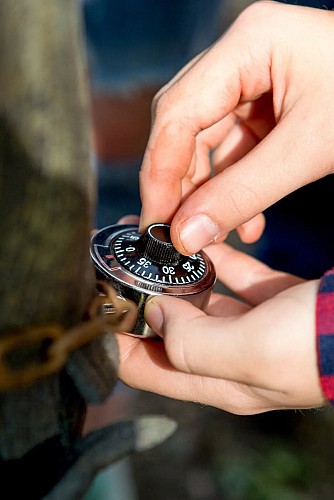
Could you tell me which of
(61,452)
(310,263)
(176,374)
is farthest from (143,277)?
(310,263)

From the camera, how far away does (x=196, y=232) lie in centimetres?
136

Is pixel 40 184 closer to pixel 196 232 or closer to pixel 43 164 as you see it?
pixel 43 164

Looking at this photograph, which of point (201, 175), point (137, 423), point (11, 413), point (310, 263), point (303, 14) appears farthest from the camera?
point (310, 263)

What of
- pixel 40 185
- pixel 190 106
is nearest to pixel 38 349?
pixel 40 185

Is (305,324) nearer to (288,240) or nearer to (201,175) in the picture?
(201,175)

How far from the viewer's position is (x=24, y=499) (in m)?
0.87

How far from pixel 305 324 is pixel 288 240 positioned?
131 cm

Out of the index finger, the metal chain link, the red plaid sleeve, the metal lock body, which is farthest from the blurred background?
the metal chain link

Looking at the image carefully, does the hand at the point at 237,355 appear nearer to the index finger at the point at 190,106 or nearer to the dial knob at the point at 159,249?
the dial knob at the point at 159,249

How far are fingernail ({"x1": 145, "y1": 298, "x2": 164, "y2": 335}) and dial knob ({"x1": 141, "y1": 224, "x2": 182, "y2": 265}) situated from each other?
0.13 meters

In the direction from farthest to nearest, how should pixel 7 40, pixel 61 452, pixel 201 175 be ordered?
pixel 201 175, pixel 61 452, pixel 7 40

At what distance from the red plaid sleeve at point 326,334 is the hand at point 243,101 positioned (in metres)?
0.34

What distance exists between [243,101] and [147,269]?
59 centimetres

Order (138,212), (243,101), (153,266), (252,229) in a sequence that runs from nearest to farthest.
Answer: (153,266) → (243,101) → (252,229) → (138,212)
